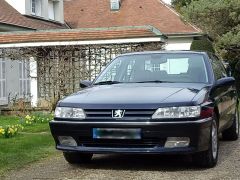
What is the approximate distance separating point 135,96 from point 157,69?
1291mm

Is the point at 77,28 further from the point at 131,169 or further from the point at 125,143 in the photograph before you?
the point at 125,143

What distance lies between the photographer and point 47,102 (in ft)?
57.3

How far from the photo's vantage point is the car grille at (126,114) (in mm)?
6449

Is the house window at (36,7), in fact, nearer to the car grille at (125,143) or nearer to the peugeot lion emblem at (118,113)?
the car grille at (125,143)

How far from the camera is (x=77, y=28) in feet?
98.6

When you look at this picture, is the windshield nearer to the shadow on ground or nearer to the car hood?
the car hood

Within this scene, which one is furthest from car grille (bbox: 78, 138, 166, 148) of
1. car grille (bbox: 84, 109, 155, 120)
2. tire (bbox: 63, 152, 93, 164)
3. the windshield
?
the windshield

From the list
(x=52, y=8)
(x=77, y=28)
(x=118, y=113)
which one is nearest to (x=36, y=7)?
(x=52, y=8)

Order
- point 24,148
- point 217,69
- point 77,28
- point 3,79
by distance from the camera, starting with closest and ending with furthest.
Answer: point 217,69 < point 24,148 < point 3,79 < point 77,28

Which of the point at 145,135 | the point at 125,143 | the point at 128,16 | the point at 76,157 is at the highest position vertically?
the point at 128,16

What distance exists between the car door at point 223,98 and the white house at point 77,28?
8311 mm

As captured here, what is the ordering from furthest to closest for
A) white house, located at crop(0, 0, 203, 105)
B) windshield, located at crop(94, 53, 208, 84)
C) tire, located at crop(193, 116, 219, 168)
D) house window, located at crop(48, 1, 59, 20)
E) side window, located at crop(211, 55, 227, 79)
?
house window, located at crop(48, 1, 59, 20) → white house, located at crop(0, 0, 203, 105) → side window, located at crop(211, 55, 227, 79) → windshield, located at crop(94, 53, 208, 84) → tire, located at crop(193, 116, 219, 168)

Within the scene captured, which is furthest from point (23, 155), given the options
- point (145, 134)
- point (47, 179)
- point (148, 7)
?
point (148, 7)

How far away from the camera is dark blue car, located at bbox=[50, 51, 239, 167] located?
6426 mm
